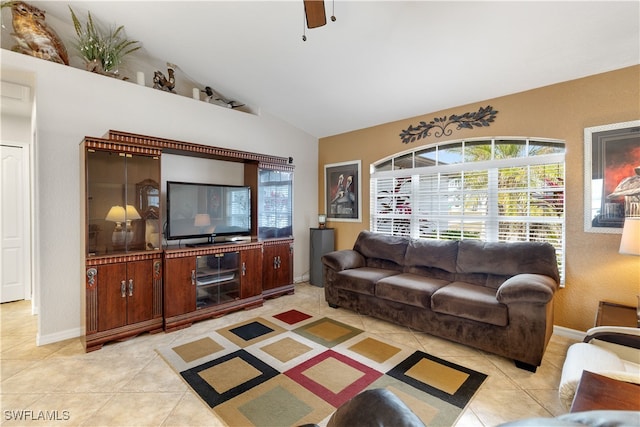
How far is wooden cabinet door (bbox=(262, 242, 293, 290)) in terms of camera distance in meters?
4.22

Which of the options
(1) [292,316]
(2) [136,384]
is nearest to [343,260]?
(1) [292,316]

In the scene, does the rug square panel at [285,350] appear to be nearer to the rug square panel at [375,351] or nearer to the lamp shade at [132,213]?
the rug square panel at [375,351]

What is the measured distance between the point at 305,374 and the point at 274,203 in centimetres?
268

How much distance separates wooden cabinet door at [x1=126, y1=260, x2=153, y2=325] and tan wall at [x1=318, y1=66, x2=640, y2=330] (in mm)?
4202

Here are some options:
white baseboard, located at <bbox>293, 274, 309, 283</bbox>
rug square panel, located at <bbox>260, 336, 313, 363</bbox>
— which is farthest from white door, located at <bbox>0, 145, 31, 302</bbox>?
rug square panel, located at <bbox>260, 336, 313, 363</bbox>

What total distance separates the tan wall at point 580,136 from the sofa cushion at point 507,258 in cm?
35

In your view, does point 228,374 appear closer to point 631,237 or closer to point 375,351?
point 375,351

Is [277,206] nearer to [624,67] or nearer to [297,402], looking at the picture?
[297,402]

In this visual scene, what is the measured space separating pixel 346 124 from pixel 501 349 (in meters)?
3.62

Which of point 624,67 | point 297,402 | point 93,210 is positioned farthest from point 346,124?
point 297,402

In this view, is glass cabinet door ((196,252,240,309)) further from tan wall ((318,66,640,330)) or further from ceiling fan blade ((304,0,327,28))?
tan wall ((318,66,640,330))

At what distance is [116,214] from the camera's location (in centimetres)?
303

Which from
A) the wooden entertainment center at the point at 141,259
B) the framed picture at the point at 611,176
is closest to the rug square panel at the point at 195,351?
the wooden entertainment center at the point at 141,259

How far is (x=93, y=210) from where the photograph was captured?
9.45 ft
